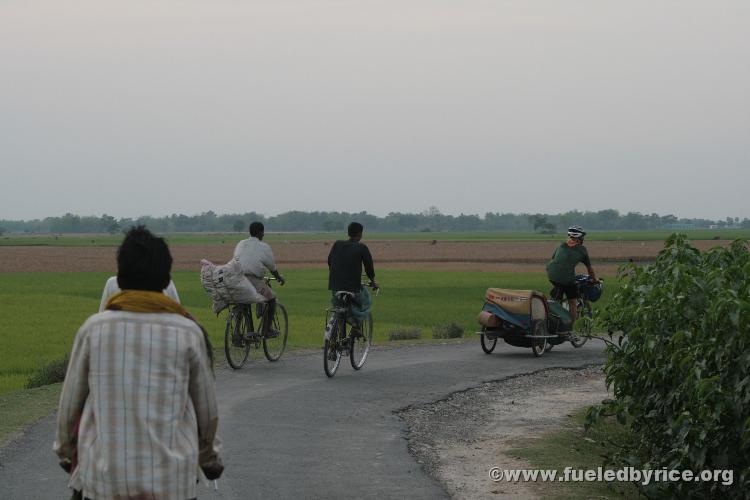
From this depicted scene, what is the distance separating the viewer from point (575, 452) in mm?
9688

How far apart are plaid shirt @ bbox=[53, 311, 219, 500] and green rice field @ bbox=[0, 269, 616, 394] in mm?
11347

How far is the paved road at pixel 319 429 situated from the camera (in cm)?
775

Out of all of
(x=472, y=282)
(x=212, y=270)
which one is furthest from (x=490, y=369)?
(x=472, y=282)

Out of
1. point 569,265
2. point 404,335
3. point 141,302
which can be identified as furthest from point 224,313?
point 141,302

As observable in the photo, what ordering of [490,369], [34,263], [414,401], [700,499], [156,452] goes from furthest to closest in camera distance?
[34,263] → [490,369] → [414,401] → [700,499] → [156,452]

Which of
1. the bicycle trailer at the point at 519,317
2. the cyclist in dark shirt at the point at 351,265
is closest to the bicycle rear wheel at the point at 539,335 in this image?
the bicycle trailer at the point at 519,317

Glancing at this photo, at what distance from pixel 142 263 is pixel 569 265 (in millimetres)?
13474

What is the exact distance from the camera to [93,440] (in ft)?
13.3

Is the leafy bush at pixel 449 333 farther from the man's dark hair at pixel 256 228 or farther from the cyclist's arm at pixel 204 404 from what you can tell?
the cyclist's arm at pixel 204 404

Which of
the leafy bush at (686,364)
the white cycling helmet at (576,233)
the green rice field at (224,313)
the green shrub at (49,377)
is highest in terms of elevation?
the white cycling helmet at (576,233)

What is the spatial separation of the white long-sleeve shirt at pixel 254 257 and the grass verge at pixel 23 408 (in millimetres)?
2933

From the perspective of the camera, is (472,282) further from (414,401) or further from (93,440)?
(93,440)

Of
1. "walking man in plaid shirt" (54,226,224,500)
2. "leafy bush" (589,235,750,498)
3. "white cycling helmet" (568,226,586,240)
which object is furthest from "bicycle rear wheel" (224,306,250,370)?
"walking man in plaid shirt" (54,226,224,500)

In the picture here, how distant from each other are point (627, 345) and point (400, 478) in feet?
9.37
